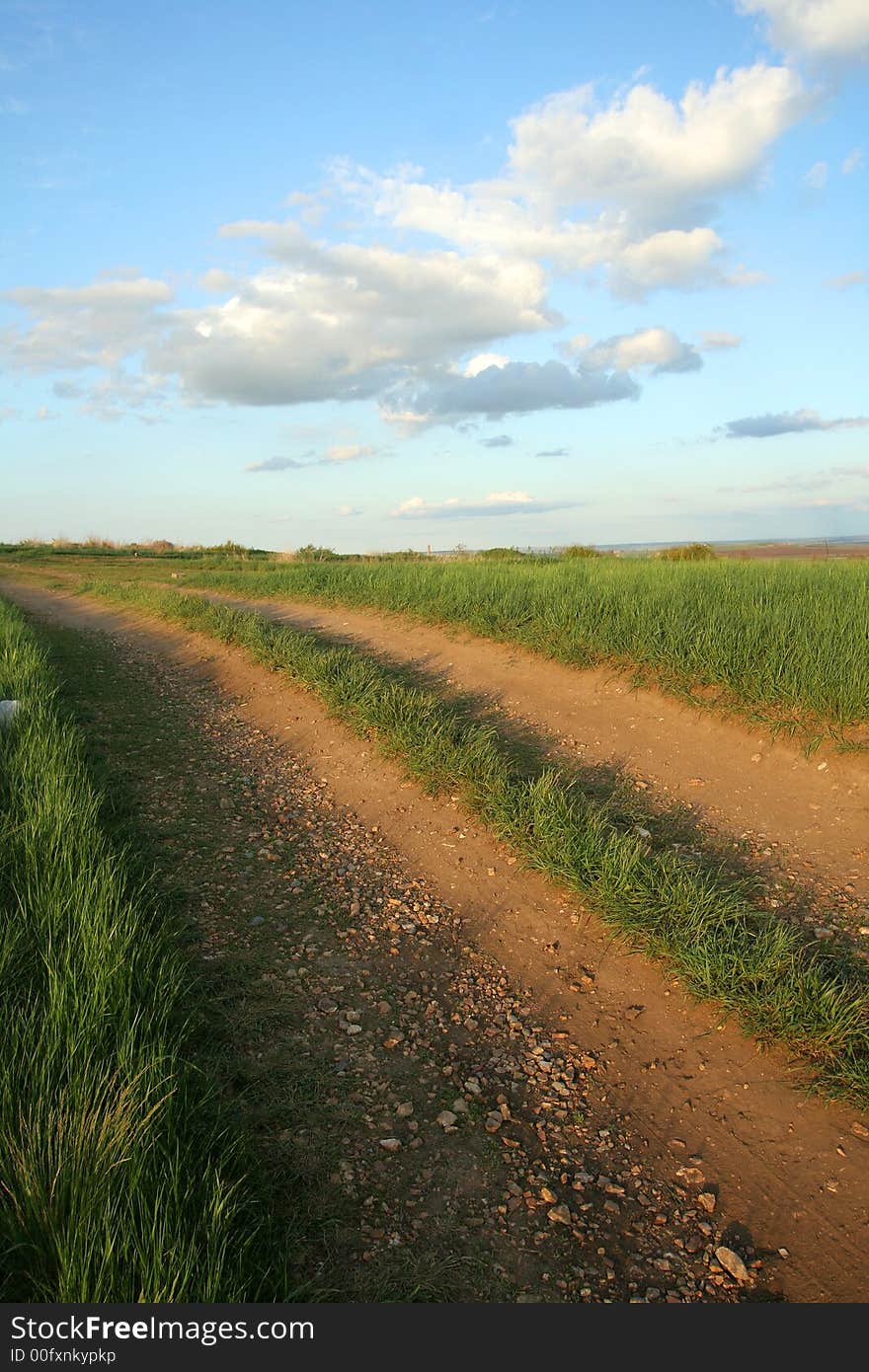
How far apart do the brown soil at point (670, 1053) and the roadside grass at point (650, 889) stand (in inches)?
5.0

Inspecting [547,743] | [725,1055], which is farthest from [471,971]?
[547,743]

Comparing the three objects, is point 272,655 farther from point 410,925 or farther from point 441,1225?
point 441,1225

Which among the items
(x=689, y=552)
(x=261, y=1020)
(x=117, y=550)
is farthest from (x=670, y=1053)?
(x=117, y=550)

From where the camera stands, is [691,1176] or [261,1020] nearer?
[691,1176]

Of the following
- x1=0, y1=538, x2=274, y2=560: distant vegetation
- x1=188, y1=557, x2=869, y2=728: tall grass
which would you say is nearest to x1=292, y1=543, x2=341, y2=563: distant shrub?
x1=0, y1=538, x2=274, y2=560: distant vegetation

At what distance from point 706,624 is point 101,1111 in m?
6.42

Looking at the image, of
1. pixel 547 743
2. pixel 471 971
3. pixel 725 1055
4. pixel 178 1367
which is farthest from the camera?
pixel 547 743

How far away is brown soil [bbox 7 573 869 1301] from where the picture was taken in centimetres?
258

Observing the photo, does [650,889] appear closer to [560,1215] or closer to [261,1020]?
[560,1215]

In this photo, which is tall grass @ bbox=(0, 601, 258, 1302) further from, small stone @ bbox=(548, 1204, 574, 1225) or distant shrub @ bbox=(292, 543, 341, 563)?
distant shrub @ bbox=(292, 543, 341, 563)

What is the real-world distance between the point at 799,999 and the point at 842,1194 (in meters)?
0.78

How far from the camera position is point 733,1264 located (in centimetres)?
238

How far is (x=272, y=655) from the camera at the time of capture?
29.3 feet

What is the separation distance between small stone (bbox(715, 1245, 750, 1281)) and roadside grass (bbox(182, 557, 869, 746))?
13.8 ft
